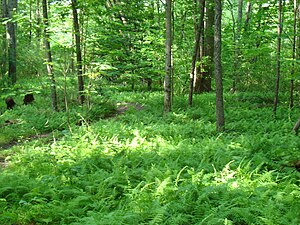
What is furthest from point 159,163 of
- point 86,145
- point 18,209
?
point 18,209

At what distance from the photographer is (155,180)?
17.2 ft

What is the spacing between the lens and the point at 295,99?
44.5 feet

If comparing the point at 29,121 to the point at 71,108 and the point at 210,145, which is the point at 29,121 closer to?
the point at 71,108

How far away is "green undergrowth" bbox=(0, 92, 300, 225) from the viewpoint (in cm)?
419

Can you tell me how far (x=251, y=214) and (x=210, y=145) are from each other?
3.18m

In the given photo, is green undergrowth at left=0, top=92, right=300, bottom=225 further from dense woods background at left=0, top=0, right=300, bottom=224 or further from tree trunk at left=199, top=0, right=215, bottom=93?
tree trunk at left=199, top=0, right=215, bottom=93

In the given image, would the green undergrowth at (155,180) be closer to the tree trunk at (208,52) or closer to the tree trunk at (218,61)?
the tree trunk at (218,61)

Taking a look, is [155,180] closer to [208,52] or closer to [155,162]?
[155,162]

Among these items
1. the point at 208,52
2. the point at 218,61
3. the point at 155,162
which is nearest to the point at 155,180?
the point at 155,162

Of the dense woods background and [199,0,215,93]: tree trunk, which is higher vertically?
[199,0,215,93]: tree trunk

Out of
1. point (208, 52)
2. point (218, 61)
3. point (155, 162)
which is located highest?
point (208, 52)

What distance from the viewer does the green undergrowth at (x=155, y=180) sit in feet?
13.8

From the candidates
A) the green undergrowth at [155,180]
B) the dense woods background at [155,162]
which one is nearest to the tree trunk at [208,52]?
the dense woods background at [155,162]

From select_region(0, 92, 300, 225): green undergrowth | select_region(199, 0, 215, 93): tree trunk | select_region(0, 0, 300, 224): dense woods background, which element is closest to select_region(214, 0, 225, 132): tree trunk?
select_region(0, 0, 300, 224): dense woods background
